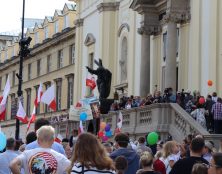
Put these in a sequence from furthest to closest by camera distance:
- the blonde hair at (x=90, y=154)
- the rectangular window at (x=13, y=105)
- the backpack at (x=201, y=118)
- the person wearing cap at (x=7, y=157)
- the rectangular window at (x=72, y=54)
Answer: the rectangular window at (x=13, y=105) → the rectangular window at (x=72, y=54) → the backpack at (x=201, y=118) → the person wearing cap at (x=7, y=157) → the blonde hair at (x=90, y=154)

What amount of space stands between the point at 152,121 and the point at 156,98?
1358mm

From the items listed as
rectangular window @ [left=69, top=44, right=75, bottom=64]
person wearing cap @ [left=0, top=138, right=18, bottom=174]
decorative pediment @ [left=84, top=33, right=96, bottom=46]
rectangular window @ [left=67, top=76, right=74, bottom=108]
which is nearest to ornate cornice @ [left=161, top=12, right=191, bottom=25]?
decorative pediment @ [left=84, top=33, right=96, bottom=46]

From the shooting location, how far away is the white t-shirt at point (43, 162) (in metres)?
8.21

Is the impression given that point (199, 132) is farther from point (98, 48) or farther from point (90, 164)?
point (98, 48)

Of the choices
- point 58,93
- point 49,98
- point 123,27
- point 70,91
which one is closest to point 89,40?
point 123,27

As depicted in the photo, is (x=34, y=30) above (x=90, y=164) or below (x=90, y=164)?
above

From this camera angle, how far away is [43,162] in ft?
27.1

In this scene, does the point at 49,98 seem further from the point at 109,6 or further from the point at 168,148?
the point at 109,6

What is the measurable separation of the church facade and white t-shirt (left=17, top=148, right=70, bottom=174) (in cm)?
2089

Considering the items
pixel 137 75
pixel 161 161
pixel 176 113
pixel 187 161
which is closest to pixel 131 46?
pixel 137 75

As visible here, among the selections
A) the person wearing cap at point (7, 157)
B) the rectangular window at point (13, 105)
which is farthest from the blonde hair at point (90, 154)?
the rectangular window at point (13, 105)

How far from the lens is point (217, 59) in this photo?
29.2 meters

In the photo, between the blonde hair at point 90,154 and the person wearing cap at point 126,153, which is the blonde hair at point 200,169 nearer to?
the blonde hair at point 90,154

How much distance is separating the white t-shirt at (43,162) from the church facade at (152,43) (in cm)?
2089
